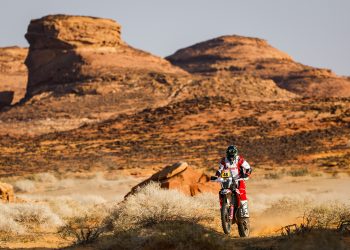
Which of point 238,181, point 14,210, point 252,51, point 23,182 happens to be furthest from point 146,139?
point 252,51

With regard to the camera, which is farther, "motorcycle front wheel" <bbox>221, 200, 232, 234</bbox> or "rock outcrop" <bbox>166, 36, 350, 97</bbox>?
"rock outcrop" <bbox>166, 36, 350, 97</bbox>

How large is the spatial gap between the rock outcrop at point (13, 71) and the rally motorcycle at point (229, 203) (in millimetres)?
91459

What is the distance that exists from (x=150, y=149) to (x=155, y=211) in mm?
32556

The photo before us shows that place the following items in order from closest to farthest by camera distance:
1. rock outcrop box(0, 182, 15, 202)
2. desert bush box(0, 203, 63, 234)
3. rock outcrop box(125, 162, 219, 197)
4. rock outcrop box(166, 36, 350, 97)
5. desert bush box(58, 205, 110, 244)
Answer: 1. desert bush box(58, 205, 110, 244)
2. desert bush box(0, 203, 63, 234)
3. rock outcrop box(125, 162, 219, 197)
4. rock outcrop box(0, 182, 15, 202)
5. rock outcrop box(166, 36, 350, 97)

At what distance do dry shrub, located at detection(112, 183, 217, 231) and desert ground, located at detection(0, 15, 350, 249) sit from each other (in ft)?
0.13

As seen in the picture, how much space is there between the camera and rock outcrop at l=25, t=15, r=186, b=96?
245ft

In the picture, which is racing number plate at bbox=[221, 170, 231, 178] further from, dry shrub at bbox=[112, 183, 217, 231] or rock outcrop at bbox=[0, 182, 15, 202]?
rock outcrop at bbox=[0, 182, 15, 202]

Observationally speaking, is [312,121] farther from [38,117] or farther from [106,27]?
[106,27]

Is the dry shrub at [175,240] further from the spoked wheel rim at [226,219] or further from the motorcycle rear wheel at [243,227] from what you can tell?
the motorcycle rear wheel at [243,227]

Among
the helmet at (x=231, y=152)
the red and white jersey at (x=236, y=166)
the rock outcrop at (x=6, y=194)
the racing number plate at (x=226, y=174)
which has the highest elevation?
the helmet at (x=231, y=152)

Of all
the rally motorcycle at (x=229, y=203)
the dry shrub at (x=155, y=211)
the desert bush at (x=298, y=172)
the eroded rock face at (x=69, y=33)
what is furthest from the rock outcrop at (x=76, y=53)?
the rally motorcycle at (x=229, y=203)

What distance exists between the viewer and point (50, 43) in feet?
260

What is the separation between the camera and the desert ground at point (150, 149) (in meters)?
13.4

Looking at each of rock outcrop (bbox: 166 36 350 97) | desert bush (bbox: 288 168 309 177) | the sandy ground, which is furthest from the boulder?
desert bush (bbox: 288 168 309 177)
